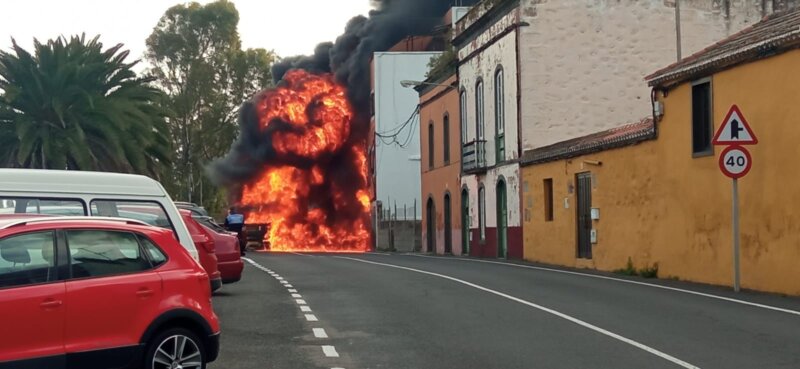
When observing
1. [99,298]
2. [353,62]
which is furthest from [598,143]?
[353,62]

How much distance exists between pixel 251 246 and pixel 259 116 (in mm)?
9502

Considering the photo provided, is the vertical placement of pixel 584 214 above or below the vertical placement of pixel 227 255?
above

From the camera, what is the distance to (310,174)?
207 feet

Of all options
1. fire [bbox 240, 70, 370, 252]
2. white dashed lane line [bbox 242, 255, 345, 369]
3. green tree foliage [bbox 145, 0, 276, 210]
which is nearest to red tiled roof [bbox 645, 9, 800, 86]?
white dashed lane line [bbox 242, 255, 345, 369]

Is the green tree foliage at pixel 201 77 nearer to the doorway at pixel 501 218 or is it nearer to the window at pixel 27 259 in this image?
the doorway at pixel 501 218

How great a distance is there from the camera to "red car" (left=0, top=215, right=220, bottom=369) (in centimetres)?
830

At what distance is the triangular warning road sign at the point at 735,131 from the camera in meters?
18.5

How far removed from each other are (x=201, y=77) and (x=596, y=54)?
43180mm

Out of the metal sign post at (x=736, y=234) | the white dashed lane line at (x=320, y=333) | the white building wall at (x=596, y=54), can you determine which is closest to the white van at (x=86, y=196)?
the white dashed lane line at (x=320, y=333)

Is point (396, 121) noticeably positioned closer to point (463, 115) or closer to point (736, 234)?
point (463, 115)

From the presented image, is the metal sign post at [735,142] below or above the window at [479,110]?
below

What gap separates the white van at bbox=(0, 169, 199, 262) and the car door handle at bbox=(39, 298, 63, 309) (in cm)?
257

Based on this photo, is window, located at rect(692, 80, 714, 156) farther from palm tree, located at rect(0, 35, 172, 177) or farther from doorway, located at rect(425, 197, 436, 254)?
doorway, located at rect(425, 197, 436, 254)

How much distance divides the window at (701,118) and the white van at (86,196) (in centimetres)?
1306
